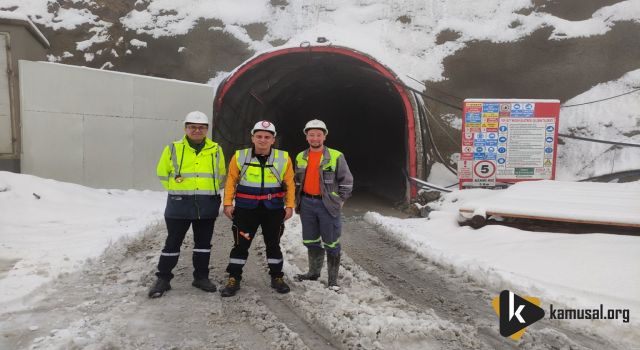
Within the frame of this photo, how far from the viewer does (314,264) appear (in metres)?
4.70

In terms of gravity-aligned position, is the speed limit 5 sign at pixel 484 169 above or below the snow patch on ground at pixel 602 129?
below

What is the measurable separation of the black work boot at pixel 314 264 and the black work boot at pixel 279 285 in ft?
1.23

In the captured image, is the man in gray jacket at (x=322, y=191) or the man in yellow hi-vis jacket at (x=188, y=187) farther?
the man in gray jacket at (x=322, y=191)

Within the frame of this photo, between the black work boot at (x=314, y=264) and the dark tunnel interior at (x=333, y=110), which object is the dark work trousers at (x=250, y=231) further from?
the dark tunnel interior at (x=333, y=110)

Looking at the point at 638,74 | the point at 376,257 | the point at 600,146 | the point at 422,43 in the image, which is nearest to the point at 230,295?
the point at 376,257

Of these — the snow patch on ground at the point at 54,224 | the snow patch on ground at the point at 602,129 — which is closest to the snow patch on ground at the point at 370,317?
the snow patch on ground at the point at 54,224

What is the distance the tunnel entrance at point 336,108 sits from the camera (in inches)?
478

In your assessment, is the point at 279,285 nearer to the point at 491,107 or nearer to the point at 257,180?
the point at 257,180

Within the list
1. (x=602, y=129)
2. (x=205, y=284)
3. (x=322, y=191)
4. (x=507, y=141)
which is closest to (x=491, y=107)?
(x=507, y=141)

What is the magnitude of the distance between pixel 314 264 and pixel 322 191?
891 millimetres

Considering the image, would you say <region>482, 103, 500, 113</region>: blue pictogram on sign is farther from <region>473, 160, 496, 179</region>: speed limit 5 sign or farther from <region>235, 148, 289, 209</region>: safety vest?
<region>235, 148, 289, 209</region>: safety vest

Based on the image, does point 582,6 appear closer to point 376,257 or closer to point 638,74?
point 638,74

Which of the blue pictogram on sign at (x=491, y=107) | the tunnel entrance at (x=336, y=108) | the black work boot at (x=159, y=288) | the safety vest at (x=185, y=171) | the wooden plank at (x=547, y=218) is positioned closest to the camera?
the black work boot at (x=159, y=288)

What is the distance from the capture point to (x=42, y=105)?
9.27 meters
